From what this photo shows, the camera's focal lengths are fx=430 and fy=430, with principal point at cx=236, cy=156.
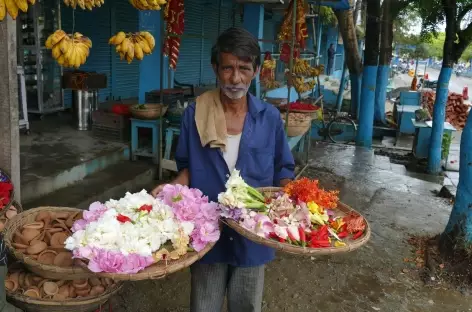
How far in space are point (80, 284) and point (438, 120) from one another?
8761mm

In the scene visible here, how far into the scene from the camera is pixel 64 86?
7.64m

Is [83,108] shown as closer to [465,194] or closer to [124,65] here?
[124,65]

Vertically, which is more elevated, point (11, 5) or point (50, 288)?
point (11, 5)

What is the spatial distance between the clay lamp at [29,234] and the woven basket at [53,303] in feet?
0.93

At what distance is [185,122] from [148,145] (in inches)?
164

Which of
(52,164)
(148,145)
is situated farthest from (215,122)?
(148,145)

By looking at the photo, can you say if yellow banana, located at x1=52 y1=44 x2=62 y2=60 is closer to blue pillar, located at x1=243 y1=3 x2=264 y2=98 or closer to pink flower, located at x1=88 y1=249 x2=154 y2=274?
pink flower, located at x1=88 y1=249 x2=154 y2=274

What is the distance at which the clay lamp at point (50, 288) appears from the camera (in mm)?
2287

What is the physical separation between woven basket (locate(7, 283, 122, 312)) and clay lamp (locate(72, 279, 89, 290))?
0.27 ft

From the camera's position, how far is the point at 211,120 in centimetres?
223

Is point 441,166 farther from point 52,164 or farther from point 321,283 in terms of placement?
point 52,164

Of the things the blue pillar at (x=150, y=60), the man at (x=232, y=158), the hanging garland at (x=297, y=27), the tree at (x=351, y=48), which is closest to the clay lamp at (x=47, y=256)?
the man at (x=232, y=158)

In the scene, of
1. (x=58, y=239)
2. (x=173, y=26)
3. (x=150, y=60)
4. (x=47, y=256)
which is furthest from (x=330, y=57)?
(x=47, y=256)

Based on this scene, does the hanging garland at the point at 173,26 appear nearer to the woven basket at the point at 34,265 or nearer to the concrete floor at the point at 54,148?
the concrete floor at the point at 54,148
